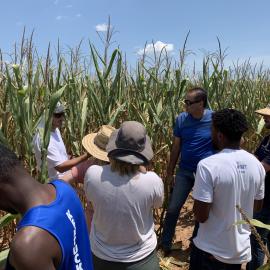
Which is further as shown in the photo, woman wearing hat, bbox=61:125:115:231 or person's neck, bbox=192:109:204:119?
person's neck, bbox=192:109:204:119

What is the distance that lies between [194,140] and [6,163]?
2.34 metres

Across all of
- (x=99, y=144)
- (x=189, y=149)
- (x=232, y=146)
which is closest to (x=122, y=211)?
(x=99, y=144)

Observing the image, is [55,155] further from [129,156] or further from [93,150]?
[129,156]

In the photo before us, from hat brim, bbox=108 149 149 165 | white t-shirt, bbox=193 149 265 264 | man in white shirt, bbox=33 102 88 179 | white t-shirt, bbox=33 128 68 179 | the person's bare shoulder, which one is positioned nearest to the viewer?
the person's bare shoulder

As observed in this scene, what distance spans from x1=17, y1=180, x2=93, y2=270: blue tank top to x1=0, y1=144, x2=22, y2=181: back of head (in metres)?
0.11

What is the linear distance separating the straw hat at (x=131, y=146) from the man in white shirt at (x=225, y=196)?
12.0 inches

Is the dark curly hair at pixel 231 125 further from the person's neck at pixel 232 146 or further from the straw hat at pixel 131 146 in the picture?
the straw hat at pixel 131 146

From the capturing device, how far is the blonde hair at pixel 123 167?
161cm

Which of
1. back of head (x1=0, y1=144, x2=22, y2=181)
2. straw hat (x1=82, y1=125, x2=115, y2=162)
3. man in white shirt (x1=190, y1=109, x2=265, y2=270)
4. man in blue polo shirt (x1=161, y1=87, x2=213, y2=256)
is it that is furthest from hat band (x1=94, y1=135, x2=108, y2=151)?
man in blue polo shirt (x1=161, y1=87, x2=213, y2=256)

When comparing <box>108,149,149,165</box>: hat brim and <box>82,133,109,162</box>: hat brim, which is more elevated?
<box>108,149,149,165</box>: hat brim

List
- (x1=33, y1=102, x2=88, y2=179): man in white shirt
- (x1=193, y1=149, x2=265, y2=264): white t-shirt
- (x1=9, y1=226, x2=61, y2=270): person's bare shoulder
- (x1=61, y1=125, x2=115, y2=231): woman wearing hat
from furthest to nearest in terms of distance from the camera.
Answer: (x1=33, y1=102, x2=88, y2=179): man in white shirt < (x1=61, y1=125, x2=115, y2=231): woman wearing hat < (x1=193, y1=149, x2=265, y2=264): white t-shirt < (x1=9, y1=226, x2=61, y2=270): person's bare shoulder

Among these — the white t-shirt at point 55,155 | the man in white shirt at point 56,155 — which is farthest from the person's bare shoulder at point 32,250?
the white t-shirt at point 55,155

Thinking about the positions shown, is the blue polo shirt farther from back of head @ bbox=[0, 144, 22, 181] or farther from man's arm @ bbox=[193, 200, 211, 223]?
back of head @ bbox=[0, 144, 22, 181]

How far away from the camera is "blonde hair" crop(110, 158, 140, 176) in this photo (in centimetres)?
161
